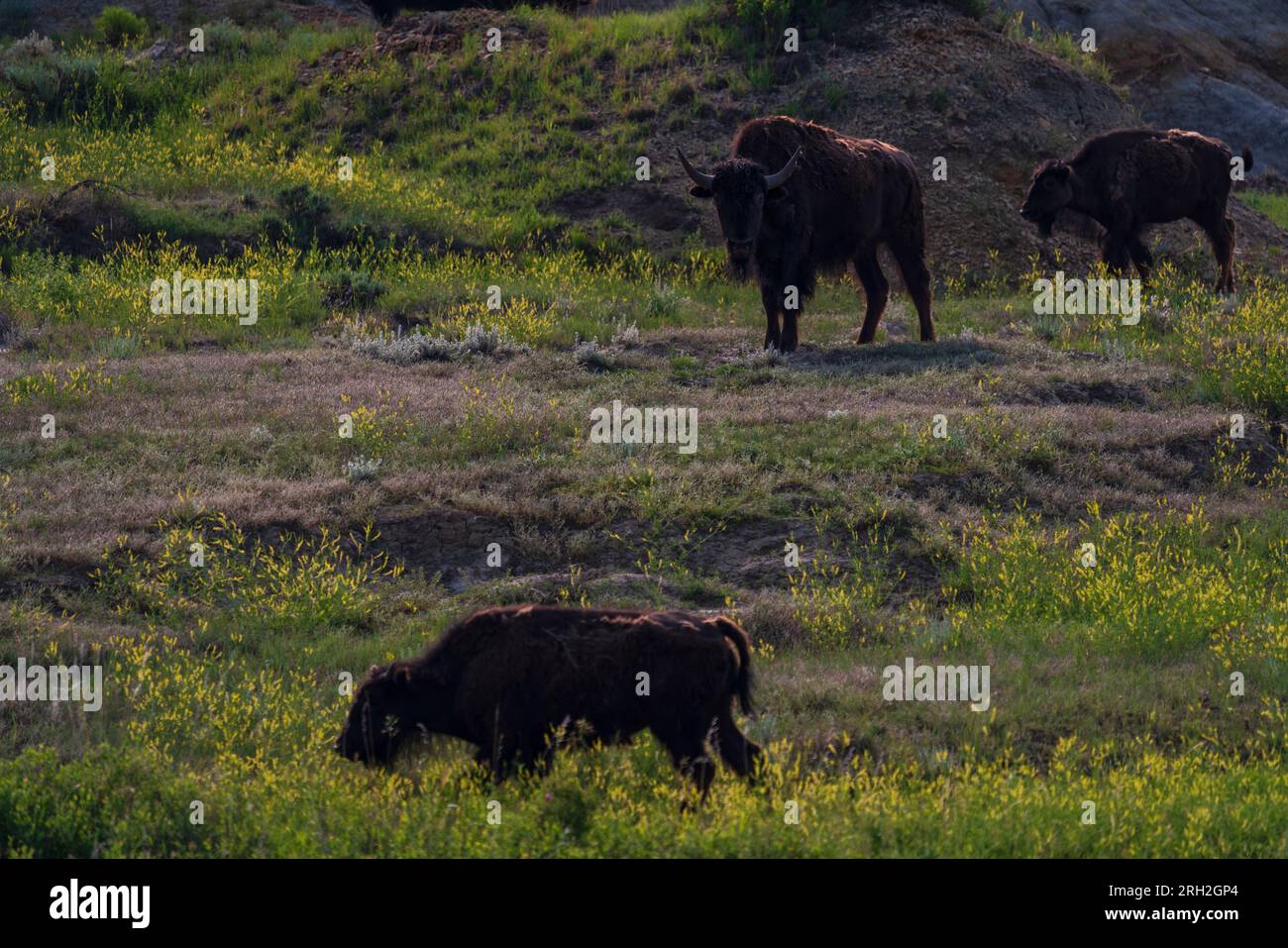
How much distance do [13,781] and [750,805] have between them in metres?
3.29

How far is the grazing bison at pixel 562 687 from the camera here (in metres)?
7.04

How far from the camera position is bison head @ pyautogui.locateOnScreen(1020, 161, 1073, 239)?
19.5m

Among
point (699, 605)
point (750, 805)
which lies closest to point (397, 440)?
point (699, 605)

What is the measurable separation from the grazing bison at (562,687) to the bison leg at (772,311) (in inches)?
366

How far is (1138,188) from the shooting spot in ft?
63.5

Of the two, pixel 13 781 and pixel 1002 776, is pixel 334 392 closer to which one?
pixel 13 781

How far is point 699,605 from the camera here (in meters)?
10.1

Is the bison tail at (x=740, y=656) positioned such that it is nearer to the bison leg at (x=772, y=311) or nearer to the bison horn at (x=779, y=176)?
the bison horn at (x=779, y=176)

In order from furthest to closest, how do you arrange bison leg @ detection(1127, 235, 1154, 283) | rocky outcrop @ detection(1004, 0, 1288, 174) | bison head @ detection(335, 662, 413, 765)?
rocky outcrop @ detection(1004, 0, 1288, 174) → bison leg @ detection(1127, 235, 1154, 283) → bison head @ detection(335, 662, 413, 765)

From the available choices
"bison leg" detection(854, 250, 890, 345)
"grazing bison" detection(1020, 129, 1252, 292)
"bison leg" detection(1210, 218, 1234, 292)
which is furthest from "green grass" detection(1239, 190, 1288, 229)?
"bison leg" detection(854, 250, 890, 345)

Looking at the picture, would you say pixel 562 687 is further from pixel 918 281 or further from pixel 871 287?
pixel 918 281

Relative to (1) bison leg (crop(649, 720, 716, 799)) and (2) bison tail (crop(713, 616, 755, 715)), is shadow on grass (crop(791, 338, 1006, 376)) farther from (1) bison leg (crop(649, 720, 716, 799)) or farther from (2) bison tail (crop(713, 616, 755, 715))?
(1) bison leg (crop(649, 720, 716, 799))

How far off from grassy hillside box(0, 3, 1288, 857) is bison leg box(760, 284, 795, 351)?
38 centimetres

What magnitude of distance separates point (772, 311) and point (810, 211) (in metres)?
1.15
